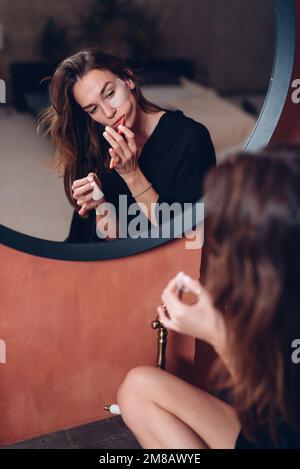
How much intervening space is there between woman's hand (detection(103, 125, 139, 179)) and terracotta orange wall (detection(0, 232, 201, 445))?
214 millimetres

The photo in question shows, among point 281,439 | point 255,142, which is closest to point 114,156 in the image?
point 255,142

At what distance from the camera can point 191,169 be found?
1494 millimetres

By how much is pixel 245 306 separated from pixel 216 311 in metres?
0.10

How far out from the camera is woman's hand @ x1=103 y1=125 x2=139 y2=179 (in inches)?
54.2

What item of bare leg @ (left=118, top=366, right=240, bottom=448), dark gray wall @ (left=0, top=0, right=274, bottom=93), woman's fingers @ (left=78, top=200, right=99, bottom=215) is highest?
dark gray wall @ (left=0, top=0, right=274, bottom=93)

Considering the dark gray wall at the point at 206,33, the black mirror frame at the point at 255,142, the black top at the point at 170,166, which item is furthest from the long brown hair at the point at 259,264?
the dark gray wall at the point at 206,33

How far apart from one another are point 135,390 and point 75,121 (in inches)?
23.7

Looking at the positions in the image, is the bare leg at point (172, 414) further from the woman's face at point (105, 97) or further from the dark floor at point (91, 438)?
the woman's face at point (105, 97)

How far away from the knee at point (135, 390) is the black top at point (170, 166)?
35cm

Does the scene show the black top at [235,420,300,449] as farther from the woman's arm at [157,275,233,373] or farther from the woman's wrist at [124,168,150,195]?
the woman's wrist at [124,168,150,195]

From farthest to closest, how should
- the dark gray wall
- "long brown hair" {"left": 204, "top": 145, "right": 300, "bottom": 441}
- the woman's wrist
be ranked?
the dark gray wall
the woman's wrist
"long brown hair" {"left": 204, "top": 145, "right": 300, "bottom": 441}

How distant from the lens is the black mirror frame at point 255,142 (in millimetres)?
1266

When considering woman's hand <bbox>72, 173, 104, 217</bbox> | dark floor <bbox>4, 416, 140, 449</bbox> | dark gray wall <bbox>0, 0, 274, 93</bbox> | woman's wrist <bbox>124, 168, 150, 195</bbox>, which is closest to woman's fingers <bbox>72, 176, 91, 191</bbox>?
woman's hand <bbox>72, 173, 104, 217</bbox>

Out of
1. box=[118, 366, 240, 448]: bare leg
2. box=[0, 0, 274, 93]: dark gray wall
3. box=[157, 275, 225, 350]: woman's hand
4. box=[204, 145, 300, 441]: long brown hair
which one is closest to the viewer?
box=[204, 145, 300, 441]: long brown hair
